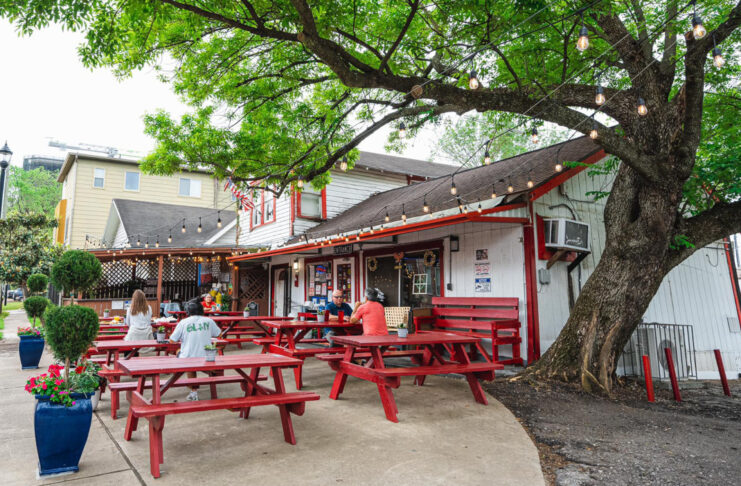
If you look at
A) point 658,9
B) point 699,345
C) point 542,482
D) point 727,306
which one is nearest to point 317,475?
point 542,482

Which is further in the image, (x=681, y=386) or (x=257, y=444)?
(x=681, y=386)

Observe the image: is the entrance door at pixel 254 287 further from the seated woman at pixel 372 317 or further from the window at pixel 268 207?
the seated woman at pixel 372 317

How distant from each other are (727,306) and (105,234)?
2559 cm

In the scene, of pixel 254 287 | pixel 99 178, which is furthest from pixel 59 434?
pixel 99 178

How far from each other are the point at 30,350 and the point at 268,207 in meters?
9.20

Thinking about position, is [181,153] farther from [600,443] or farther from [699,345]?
[699,345]

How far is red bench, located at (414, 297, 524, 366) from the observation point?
8203 mm

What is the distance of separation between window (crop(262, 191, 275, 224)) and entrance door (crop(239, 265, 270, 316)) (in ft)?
6.75

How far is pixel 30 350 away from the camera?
8.38 metres

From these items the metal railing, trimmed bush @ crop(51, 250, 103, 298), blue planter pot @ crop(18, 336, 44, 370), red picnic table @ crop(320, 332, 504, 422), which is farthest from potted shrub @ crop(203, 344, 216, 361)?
the metal railing

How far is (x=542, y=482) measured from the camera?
11.8 feet

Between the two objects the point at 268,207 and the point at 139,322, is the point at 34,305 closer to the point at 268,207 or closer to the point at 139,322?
the point at 139,322

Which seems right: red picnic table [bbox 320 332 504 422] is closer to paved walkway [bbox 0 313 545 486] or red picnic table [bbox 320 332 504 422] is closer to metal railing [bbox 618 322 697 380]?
paved walkway [bbox 0 313 545 486]

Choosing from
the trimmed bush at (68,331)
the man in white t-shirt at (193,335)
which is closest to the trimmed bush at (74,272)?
the trimmed bush at (68,331)
